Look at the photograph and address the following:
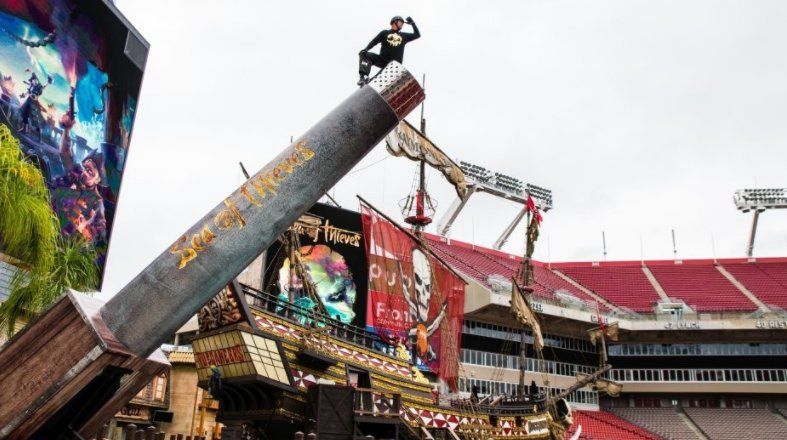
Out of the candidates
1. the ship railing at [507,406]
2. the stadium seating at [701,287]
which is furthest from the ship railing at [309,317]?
the stadium seating at [701,287]

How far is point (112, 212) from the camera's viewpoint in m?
26.7

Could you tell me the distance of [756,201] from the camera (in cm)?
5219

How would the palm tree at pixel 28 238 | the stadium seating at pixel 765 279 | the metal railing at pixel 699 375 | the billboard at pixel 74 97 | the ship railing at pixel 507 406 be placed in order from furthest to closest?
1. the stadium seating at pixel 765 279
2. the metal railing at pixel 699 375
3. the billboard at pixel 74 97
4. the ship railing at pixel 507 406
5. the palm tree at pixel 28 238

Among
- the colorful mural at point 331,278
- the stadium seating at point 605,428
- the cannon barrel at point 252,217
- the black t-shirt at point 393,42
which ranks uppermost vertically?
the colorful mural at point 331,278

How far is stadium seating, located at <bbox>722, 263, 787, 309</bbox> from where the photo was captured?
43625 millimetres

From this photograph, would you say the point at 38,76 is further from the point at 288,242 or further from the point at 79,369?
the point at 79,369

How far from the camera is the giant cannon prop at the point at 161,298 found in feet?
10.2

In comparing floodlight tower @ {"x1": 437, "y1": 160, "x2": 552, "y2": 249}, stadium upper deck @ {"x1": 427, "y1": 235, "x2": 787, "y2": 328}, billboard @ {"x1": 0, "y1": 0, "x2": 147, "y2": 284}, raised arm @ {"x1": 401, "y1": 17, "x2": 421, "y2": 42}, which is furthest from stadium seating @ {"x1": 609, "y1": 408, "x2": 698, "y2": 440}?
raised arm @ {"x1": 401, "y1": 17, "x2": 421, "y2": 42}

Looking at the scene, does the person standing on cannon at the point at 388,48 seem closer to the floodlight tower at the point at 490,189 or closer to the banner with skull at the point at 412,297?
the banner with skull at the point at 412,297

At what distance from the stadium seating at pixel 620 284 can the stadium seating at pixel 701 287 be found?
4.39 feet

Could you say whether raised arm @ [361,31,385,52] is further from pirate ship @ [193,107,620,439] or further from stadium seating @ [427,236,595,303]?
stadium seating @ [427,236,595,303]

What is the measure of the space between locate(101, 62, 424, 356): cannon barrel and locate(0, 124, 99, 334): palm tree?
14.5 feet

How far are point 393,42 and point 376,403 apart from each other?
10.4 m

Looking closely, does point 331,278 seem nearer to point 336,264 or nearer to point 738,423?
point 336,264
